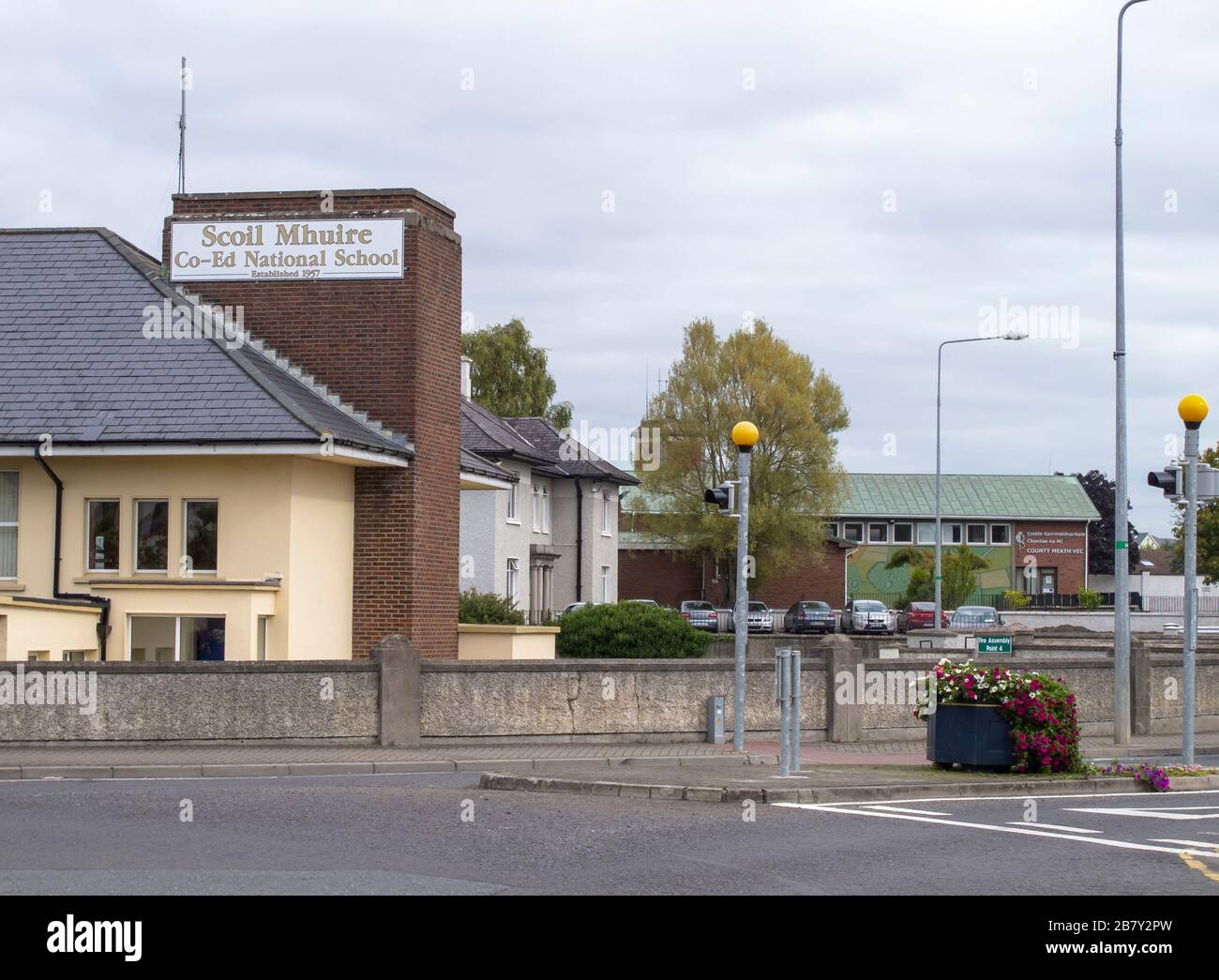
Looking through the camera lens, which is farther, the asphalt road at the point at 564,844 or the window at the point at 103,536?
the window at the point at 103,536

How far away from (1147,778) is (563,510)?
43.1 metres

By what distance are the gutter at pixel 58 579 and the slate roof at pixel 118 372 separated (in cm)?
63

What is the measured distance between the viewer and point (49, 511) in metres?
23.4

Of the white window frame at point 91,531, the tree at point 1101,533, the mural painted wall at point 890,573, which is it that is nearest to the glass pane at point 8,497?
the white window frame at point 91,531

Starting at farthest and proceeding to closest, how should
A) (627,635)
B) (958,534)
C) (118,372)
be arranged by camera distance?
(958,534)
(627,635)
(118,372)

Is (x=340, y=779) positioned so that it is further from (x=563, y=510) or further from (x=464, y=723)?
(x=563, y=510)

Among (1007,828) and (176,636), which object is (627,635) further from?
(1007,828)

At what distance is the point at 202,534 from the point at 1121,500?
44.7 feet

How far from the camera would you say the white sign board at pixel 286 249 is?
81.7 ft

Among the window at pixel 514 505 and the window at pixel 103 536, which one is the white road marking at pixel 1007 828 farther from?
the window at pixel 514 505

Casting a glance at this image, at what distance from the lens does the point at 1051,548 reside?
293ft

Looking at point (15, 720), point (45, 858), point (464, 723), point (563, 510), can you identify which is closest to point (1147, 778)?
point (464, 723)

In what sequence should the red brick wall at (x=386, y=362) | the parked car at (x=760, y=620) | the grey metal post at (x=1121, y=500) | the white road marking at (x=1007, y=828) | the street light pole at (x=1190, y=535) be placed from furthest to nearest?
the parked car at (x=760, y=620), the red brick wall at (x=386, y=362), the grey metal post at (x=1121, y=500), the street light pole at (x=1190, y=535), the white road marking at (x=1007, y=828)

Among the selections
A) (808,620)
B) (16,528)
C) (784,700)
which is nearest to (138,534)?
(16,528)
